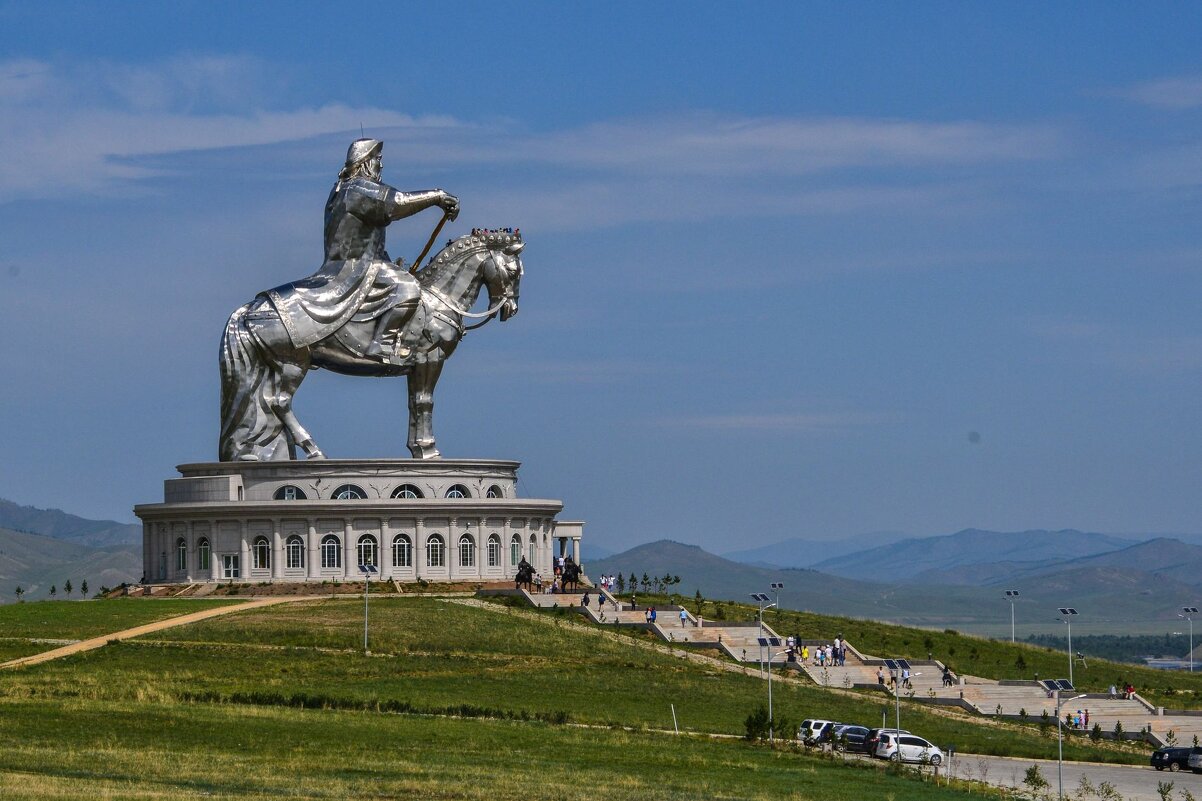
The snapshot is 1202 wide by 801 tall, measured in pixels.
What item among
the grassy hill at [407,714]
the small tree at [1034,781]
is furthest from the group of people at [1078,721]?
the small tree at [1034,781]

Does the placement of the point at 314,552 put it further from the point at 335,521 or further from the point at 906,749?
the point at 906,749

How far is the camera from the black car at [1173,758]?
6078 cm

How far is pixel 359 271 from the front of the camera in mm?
86625

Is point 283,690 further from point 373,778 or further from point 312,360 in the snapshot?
point 312,360

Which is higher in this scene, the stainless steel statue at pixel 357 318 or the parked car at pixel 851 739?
the stainless steel statue at pixel 357 318

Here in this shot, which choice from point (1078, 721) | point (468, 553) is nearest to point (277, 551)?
point (468, 553)

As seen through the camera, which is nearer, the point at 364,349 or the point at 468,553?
the point at 364,349

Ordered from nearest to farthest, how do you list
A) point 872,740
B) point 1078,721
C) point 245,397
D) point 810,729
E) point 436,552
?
point 872,740 → point 810,729 → point 1078,721 → point 245,397 → point 436,552

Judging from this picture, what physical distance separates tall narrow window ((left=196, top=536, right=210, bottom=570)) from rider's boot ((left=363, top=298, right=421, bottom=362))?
33.1 ft

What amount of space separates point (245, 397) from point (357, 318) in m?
5.39

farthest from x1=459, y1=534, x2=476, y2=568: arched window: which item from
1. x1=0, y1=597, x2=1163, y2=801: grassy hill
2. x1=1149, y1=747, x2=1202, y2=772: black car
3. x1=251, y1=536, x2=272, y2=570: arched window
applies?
x1=1149, y1=747, x2=1202, y2=772: black car

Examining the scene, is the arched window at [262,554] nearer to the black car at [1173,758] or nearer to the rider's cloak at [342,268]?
the rider's cloak at [342,268]

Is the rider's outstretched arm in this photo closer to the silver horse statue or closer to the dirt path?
the silver horse statue

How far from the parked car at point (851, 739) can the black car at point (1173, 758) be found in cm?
896
